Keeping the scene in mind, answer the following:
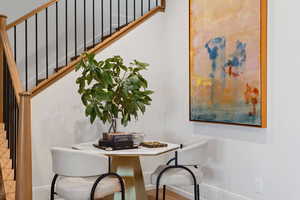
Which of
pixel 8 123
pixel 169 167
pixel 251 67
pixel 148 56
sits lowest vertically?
pixel 169 167

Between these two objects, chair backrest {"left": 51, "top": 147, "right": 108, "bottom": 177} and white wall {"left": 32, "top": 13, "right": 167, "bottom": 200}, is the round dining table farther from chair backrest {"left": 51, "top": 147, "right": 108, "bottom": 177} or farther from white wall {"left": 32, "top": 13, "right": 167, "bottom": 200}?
white wall {"left": 32, "top": 13, "right": 167, "bottom": 200}

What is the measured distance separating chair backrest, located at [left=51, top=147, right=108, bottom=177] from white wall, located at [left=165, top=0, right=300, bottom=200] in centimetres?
138

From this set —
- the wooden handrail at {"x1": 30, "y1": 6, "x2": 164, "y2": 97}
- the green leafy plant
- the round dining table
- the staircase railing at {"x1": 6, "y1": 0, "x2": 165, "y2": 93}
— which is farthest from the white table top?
the staircase railing at {"x1": 6, "y1": 0, "x2": 165, "y2": 93}

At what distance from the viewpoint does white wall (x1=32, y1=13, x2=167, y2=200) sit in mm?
3463

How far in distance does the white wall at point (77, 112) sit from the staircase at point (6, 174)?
22.7 inches

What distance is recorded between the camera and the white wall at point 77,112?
11.4 feet

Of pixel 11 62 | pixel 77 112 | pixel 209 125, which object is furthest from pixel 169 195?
pixel 11 62

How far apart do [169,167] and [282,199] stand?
0.99 metres

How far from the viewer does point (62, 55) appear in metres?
4.90

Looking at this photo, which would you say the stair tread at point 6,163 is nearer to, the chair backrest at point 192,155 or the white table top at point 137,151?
the white table top at point 137,151

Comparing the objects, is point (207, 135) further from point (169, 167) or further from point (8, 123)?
point (8, 123)

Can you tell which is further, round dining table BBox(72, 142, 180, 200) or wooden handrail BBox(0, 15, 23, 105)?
round dining table BBox(72, 142, 180, 200)

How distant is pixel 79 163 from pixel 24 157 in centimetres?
53

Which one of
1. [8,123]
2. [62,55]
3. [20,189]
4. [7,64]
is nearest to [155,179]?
[20,189]
